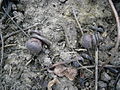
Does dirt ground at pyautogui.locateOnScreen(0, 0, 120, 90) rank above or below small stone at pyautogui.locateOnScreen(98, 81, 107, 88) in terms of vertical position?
above

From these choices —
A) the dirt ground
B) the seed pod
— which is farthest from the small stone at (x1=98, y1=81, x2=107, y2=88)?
Answer: the seed pod

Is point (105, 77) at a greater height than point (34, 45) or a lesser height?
lesser

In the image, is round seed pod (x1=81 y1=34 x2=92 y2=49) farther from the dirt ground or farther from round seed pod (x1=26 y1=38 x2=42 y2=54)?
round seed pod (x1=26 y1=38 x2=42 y2=54)

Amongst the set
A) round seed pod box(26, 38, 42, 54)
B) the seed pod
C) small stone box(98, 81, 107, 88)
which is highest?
round seed pod box(26, 38, 42, 54)

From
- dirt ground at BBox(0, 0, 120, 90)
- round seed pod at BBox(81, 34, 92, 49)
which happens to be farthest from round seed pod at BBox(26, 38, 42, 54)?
round seed pod at BBox(81, 34, 92, 49)

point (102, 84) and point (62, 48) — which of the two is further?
point (62, 48)

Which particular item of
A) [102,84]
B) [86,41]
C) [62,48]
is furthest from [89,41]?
[102,84]

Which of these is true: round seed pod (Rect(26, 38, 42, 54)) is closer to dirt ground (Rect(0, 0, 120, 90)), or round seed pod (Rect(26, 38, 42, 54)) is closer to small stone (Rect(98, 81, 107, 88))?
dirt ground (Rect(0, 0, 120, 90))

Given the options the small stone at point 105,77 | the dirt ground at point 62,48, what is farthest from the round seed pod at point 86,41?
the small stone at point 105,77

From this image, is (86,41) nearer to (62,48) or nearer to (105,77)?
(62,48)
